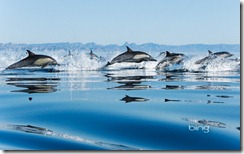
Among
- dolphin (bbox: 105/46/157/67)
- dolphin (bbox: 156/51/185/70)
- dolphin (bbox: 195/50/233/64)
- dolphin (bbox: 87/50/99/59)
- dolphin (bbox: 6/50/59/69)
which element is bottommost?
dolphin (bbox: 195/50/233/64)

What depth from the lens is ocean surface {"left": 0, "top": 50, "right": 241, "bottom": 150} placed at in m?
3.11

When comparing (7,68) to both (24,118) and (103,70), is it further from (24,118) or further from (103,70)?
(103,70)

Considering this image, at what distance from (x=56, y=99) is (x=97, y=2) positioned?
78 centimetres

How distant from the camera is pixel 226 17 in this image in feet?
10.6

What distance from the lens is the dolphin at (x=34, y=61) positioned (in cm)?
348

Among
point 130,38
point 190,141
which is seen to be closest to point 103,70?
point 130,38

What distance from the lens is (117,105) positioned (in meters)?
3.27

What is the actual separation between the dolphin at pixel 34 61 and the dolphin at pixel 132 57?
1.52 ft

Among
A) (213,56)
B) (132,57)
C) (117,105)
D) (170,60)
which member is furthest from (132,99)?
(213,56)

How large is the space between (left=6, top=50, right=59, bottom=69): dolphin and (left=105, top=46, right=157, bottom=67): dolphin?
46 cm

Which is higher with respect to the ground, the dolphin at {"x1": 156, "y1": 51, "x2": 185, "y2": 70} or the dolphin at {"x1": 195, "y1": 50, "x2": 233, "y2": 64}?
the dolphin at {"x1": 156, "y1": 51, "x2": 185, "y2": 70}

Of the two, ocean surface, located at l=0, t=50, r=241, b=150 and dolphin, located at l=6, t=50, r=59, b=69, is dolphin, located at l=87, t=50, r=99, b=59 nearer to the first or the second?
ocean surface, located at l=0, t=50, r=241, b=150

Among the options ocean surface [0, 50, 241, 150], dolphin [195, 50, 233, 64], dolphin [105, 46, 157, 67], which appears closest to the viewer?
ocean surface [0, 50, 241, 150]

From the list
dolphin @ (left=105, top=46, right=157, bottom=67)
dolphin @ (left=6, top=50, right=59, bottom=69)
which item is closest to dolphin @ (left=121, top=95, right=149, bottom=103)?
dolphin @ (left=105, top=46, right=157, bottom=67)
